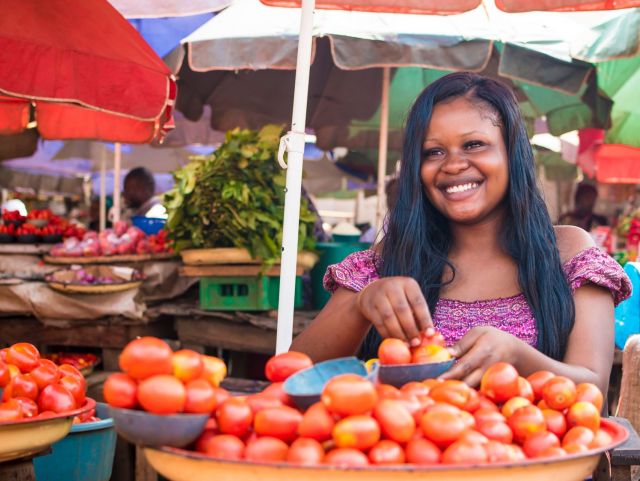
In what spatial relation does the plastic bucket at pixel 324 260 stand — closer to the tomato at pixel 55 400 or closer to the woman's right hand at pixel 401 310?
the tomato at pixel 55 400

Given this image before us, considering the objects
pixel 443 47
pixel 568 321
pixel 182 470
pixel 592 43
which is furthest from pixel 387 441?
pixel 592 43

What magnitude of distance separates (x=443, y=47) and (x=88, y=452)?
12.6 feet

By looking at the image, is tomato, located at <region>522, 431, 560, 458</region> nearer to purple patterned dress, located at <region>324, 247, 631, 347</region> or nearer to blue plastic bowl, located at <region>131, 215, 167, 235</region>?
purple patterned dress, located at <region>324, 247, 631, 347</region>

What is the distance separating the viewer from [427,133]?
2.44 meters

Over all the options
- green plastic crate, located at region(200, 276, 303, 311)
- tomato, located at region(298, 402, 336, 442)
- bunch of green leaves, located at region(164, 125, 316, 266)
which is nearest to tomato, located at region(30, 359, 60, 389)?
tomato, located at region(298, 402, 336, 442)

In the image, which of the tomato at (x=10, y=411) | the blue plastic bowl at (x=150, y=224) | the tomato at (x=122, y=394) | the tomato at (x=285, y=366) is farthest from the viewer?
the blue plastic bowl at (x=150, y=224)

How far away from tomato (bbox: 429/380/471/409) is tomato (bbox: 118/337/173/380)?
54 cm

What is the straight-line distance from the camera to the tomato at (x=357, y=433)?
129 centimetres

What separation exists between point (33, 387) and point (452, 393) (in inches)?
54.3

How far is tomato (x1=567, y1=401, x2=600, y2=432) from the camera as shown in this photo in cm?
151

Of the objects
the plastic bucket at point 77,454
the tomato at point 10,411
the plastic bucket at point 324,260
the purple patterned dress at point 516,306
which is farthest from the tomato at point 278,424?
the plastic bucket at point 324,260

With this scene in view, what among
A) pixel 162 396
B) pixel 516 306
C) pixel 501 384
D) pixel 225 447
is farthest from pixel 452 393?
pixel 516 306

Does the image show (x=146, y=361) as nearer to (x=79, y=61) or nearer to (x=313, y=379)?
(x=313, y=379)

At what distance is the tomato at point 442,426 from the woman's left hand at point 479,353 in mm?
328
